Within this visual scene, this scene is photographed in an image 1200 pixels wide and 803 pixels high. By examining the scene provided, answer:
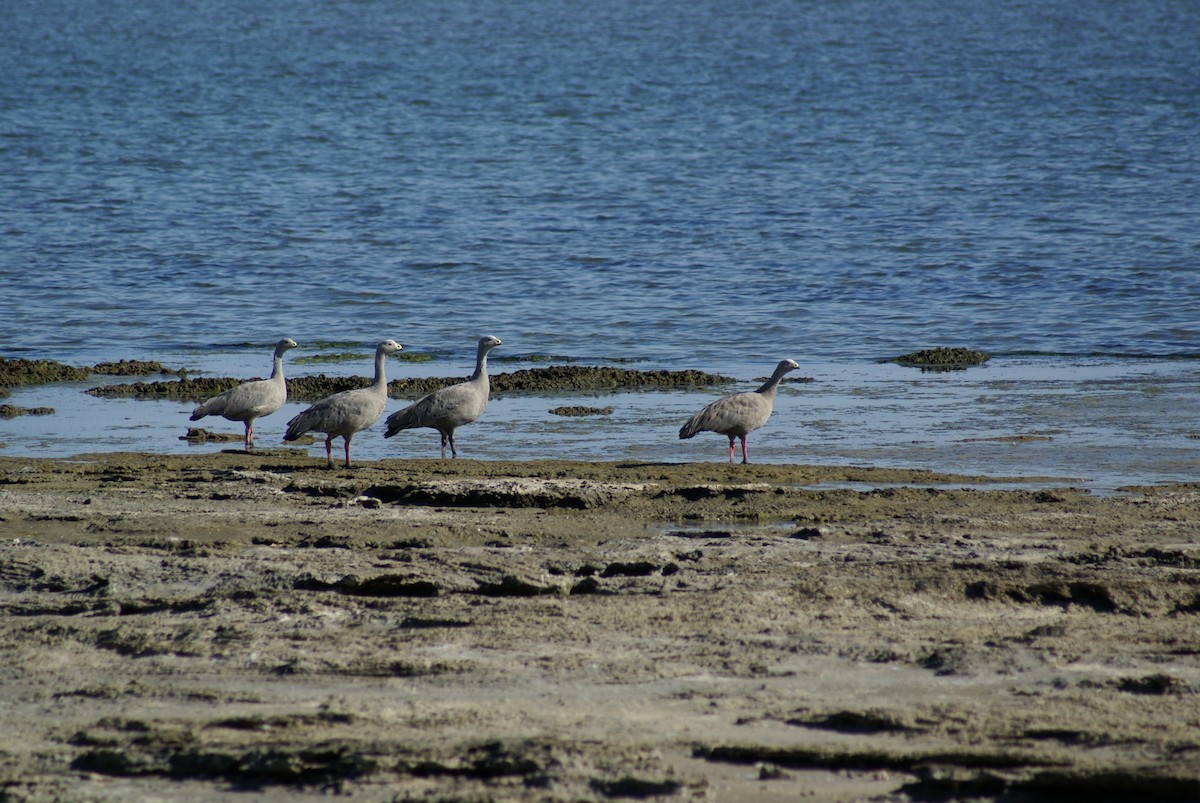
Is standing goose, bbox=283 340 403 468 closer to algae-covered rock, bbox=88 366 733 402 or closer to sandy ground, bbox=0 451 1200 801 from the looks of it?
sandy ground, bbox=0 451 1200 801

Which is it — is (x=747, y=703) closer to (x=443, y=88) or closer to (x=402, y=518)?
(x=402, y=518)

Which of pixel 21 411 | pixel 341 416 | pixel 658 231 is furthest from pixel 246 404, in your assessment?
pixel 658 231

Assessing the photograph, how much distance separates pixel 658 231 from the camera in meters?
30.2

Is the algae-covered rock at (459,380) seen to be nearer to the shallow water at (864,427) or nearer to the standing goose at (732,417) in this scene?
the shallow water at (864,427)

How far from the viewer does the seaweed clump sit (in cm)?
1870

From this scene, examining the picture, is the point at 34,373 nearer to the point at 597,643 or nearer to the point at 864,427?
the point at 864,427

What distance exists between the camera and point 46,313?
2300 cm

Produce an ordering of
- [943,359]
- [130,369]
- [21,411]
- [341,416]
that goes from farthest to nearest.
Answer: [943,359], [130,369], [21,411], [341,416]

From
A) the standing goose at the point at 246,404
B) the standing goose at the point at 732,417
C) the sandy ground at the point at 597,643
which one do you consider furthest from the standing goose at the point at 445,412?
the sandy ground at the point at 597,643

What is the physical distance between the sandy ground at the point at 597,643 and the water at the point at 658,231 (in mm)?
3285

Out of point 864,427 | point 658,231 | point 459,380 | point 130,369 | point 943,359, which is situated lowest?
point 864,427

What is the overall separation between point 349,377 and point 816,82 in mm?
41652

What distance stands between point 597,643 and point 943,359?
12.6 meters

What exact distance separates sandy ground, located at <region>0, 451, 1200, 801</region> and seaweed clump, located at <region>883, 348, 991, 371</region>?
7.90 metres
